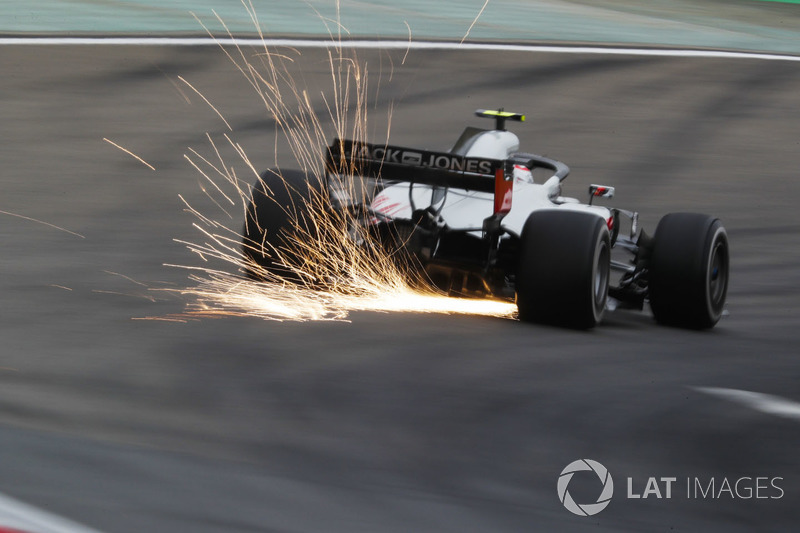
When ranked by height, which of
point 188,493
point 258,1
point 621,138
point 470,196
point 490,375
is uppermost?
point 258,1

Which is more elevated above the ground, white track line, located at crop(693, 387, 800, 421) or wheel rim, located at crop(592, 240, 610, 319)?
wheel rim, located at crop(592, 240, 610, 319)

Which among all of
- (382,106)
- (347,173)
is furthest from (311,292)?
(382,106)

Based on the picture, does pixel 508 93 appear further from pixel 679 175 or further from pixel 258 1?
pixel 258 1

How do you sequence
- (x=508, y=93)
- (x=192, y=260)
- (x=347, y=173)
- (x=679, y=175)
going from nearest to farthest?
(x=347, y=173), (x=192, y=260), (x=679, y=175), (x=508, y=93)

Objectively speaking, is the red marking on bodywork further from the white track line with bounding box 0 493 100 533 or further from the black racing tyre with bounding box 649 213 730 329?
the white track line with bounding box 0 493 100 533

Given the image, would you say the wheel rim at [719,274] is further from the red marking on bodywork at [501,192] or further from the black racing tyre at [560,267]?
the red marking on bodywork at [501,192]

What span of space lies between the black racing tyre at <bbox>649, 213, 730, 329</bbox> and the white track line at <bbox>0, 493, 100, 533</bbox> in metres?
4.66

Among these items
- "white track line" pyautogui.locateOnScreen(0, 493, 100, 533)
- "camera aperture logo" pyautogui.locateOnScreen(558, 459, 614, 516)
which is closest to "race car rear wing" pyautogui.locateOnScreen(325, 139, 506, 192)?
"camera aperture logo" pyautogui.locateOnScreen(558, 459, 614, 516)

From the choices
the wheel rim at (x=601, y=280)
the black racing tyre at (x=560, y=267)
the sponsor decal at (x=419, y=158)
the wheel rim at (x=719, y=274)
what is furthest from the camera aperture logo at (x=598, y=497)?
the wheel rim at (x=719, y=274)

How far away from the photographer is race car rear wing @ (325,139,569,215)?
265 inches

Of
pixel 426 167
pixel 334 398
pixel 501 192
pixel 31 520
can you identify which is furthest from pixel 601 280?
pixel 31 520

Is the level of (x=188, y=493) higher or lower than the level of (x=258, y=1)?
lower

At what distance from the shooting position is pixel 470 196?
24.6ft

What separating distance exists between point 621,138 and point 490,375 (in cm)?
931
